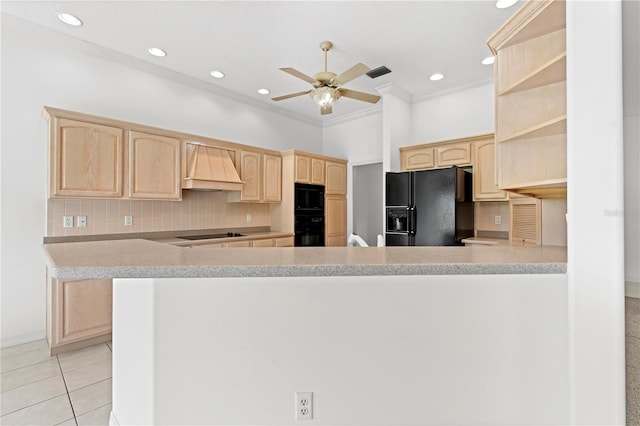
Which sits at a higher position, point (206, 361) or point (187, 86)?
point (187, 86)

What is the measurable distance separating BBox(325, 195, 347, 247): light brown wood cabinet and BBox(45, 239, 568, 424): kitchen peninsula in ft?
12.8

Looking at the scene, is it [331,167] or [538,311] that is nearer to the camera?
[538,311]

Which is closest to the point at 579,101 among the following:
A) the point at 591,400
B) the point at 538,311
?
the point at 538,311

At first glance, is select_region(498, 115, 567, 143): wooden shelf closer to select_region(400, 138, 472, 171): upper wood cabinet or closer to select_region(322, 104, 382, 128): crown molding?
select_region(400, 138, 472, 171): upper wood cabinet

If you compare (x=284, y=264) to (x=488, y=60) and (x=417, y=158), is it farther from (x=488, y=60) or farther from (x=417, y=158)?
(x=488, y=60)

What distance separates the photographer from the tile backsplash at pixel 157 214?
10.0ft

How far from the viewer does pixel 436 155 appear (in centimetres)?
417

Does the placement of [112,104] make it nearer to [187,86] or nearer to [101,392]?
[187,86]

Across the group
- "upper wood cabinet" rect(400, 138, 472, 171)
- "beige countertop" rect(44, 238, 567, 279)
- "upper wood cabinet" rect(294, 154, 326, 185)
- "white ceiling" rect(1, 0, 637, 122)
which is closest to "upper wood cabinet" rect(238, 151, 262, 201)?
"upper wood cabinet" rect(294, 154, 326, 185)

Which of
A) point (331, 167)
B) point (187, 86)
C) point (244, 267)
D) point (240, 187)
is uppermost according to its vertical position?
point (187, 86)

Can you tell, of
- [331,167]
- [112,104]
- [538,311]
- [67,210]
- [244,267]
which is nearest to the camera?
[244,267]

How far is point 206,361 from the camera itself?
49.6 inches

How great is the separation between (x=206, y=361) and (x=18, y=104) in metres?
3.20

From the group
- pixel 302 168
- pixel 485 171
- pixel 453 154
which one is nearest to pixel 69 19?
pixel 302 168
